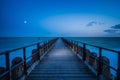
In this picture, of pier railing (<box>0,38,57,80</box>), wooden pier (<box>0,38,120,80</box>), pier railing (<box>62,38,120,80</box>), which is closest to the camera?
pier railing (<box>0,38,57,80</box>)

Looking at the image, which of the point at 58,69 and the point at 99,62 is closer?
the point at 99,62

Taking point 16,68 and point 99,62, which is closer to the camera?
point 99,62

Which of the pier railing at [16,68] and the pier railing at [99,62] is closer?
the pier railing at [16,68]

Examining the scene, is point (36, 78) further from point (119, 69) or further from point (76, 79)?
point (119, 69)

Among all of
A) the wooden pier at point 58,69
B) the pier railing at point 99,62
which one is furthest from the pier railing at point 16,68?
the pier railing at point 99,62

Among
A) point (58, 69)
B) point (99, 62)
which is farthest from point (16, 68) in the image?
point (99, 62)

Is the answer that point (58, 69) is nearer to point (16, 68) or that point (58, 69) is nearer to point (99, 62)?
point (16, 68)

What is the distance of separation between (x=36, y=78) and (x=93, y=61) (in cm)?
372

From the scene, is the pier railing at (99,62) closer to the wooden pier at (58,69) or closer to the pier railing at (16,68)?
the wooden pier at (58,69)

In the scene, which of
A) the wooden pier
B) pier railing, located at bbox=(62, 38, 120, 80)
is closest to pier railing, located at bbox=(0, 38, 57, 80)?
the wooden pier

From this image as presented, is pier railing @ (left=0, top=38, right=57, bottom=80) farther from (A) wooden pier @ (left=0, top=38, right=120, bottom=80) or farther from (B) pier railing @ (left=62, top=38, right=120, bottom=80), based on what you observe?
(B) pier railing @ (left=62, top=38, right=120, bottom=80)

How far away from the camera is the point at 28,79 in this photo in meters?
4.79

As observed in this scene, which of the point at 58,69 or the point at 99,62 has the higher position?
the point at 99,62

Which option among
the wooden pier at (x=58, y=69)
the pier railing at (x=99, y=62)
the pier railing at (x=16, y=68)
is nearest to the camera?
the pier railing at (x=16, y=68)
